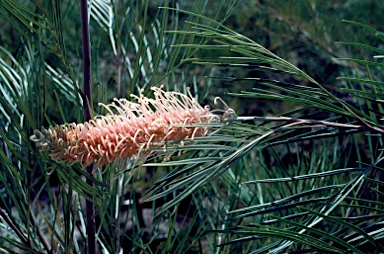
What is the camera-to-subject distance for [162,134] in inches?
10.9

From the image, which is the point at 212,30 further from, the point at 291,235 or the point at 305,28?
the point at 305,28

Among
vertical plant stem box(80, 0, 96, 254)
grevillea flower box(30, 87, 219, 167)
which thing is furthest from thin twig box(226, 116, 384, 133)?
vertical plant stem box(80, 0, 96, 254)

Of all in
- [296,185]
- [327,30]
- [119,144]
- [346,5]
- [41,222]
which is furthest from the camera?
[346,5]

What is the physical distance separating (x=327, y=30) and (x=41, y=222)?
633 millimetres

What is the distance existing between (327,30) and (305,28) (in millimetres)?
41

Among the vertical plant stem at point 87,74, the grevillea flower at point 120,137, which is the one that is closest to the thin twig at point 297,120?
the grevillea flower at point 120,137

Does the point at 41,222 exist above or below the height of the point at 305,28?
below

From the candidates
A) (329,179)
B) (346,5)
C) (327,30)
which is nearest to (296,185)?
(329,179)

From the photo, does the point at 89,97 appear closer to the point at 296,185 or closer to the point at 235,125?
the point at 235,125

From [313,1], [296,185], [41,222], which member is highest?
[313,1]

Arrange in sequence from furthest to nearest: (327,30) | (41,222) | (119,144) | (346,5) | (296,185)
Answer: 1. (346,5)
2. (327,30)
3. (41,222)
4. (296,185)
5. (119,144)

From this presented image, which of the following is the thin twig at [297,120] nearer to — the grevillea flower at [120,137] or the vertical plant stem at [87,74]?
the grevillea flower at [120,137]

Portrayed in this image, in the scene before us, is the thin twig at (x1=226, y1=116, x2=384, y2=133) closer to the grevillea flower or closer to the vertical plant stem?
the grevillea flower

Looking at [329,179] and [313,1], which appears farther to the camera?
[313,1]
